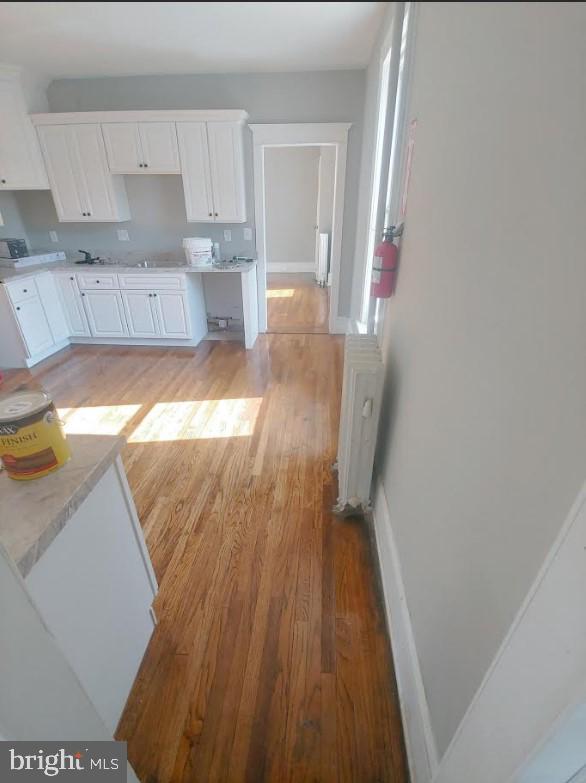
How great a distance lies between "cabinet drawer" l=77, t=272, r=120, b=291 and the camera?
366 cm

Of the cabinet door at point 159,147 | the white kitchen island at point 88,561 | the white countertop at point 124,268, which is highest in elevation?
the cabinet door at point 159,147

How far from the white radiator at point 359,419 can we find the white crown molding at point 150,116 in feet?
9.15

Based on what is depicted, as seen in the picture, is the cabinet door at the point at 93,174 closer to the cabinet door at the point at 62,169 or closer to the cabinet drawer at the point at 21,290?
the cabinet door at the point at 62,169

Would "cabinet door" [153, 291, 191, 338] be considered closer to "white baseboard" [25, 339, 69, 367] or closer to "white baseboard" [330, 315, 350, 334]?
"white baseboard" [25, 339, 69, 367]

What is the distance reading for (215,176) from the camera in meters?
3.51

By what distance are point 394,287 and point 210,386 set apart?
208 cm

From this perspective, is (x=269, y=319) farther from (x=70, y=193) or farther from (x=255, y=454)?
(x=255, y=454)

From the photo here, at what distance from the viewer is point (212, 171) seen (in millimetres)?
3490

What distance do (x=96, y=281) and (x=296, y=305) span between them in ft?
8.93

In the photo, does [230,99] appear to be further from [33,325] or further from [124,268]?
[33,325]

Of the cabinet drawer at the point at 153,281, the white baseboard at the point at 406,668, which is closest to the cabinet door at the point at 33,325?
the cabinet drawer at the point at 153,281

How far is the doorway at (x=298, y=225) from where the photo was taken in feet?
19.6

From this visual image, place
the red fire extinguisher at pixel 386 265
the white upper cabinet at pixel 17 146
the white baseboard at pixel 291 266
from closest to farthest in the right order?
the red fire extinguisher at pixel 386 265
the white upper cabinet at pixel 17 146
the white baseboard at pixel 291 266

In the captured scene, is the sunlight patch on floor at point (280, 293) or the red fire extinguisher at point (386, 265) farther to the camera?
the sunlight patch on floor at point (280, 293)
